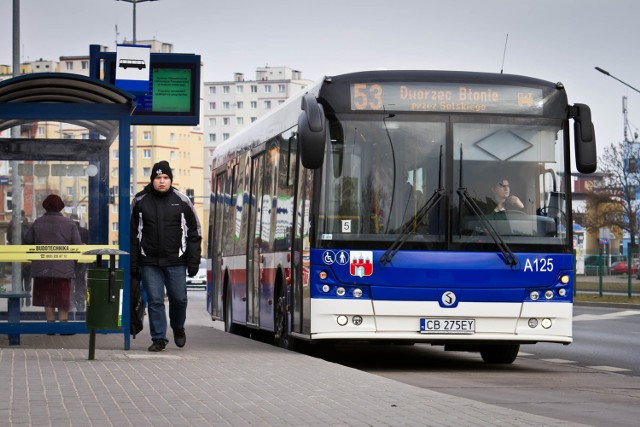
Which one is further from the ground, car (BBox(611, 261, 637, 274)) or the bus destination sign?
the bus destination sign

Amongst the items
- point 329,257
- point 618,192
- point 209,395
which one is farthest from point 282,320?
point 618,192

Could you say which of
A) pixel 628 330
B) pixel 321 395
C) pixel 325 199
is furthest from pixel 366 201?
pixel 628 330

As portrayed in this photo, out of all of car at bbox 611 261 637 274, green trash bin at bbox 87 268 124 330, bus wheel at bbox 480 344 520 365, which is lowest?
bus wheel at bbox 480 344 520 365

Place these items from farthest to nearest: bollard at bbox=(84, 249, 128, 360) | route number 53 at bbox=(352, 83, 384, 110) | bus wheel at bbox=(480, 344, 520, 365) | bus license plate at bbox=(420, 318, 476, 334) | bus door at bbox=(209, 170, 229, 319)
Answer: bus door at bbox=(209, 170, 229, 319), bus wheel at bbox=(480, 344, 520, 365), route number 53 at bbox=(352, 83, 384, 110), bus license plate at bbox=(420, 318, 476, 334), bollard at bbox=(84, 249, 128, 360)

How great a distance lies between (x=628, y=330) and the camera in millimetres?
26984

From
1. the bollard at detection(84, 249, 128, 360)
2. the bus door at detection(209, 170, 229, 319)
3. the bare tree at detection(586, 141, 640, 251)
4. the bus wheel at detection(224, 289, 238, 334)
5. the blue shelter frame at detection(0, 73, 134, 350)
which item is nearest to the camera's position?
the bollard at detection(84, 249, 128, 360)

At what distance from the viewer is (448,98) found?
16172mm

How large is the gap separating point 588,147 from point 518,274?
163cm

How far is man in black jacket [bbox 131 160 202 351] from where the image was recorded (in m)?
15.5

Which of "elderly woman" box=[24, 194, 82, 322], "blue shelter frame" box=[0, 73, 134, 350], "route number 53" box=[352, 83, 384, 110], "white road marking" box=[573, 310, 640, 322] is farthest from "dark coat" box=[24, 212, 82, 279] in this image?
"white road marking" box=[573, 310, 640, 322]

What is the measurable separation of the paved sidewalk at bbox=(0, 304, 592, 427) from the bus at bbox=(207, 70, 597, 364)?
48.2 inches

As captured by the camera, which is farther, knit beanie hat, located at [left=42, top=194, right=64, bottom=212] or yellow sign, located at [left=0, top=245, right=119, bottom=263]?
knit beanie hat, located at [left=42, top=194, right=64, bottom=212]

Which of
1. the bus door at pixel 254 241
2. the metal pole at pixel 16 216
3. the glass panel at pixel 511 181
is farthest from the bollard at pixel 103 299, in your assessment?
the bus door at pixel 254 241

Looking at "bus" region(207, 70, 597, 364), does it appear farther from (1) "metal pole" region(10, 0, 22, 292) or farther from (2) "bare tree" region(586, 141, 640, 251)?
(2) "bare tree" region(586, 141, 640, 251)
